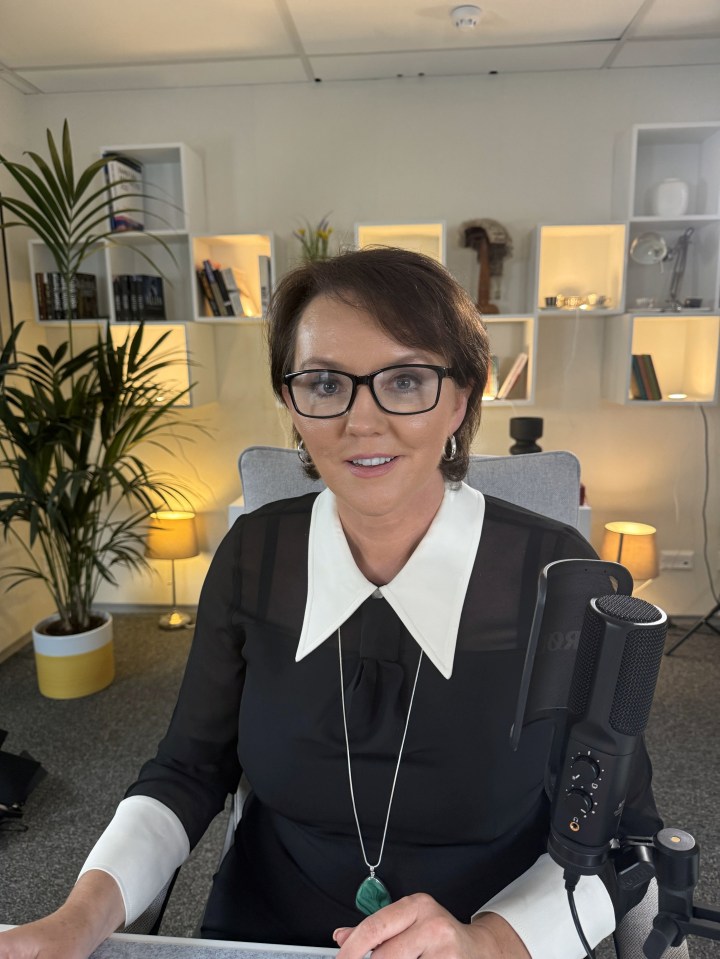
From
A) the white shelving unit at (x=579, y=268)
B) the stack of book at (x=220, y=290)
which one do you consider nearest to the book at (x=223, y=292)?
the stack of book at (x=220, y=290)

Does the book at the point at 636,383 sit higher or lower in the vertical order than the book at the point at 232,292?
lower

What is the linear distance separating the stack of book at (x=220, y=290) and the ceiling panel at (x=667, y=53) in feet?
6.31

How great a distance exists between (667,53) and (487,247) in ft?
3.50

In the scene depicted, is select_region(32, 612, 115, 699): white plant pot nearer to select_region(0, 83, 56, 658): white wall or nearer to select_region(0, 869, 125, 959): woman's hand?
select_region(0, 83, 56, 658): white wall

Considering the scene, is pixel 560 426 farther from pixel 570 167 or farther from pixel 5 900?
pixel 5 900

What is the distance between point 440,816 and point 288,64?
3.10 meters

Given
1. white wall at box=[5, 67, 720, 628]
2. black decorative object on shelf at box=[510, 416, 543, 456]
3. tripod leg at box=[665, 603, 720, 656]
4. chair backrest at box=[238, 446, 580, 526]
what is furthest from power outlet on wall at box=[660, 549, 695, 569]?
chair backrest at box=[238, 446, 580, 526]

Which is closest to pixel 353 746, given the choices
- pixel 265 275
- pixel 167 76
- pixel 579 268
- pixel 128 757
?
pixel 128 757

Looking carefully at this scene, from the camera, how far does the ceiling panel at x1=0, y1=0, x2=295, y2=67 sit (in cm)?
252

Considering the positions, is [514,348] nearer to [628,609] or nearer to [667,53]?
[667,53]

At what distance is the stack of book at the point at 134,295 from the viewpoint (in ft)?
10.6

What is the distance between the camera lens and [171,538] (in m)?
3.41

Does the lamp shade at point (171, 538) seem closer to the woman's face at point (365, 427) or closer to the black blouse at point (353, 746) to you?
the black blouse at point (353, 746)

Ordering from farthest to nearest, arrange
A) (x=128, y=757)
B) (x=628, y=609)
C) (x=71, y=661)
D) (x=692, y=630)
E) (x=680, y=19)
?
1. (x=692, y=630)
2. (x=71, y=661)
3. (x=680, y=19)
4. (x=128, y=757)
5. (x=628, y=609)
